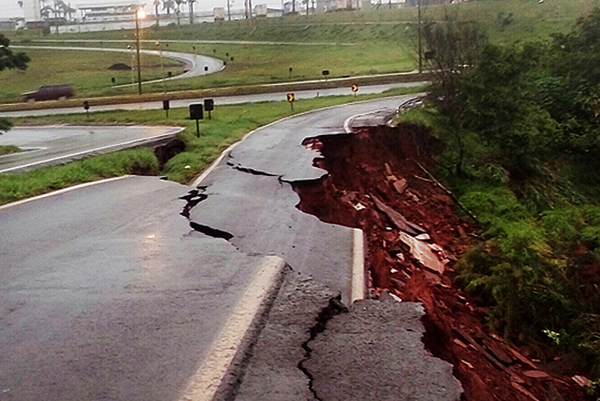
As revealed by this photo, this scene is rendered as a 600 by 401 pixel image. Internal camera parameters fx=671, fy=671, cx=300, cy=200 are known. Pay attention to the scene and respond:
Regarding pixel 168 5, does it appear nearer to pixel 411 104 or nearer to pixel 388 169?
pixel 411 104

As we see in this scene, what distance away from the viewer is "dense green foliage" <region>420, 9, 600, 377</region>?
10.6m

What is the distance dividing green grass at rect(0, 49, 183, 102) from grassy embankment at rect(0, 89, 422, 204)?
66.7ft

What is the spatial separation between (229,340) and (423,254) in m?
7.73

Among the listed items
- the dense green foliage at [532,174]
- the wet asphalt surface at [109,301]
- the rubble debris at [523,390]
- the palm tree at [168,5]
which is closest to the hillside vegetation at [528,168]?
the dense green foliage at [532,174]

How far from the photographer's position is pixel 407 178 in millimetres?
19750

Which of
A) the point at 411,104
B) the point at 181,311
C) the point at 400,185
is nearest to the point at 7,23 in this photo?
the point at 411,104

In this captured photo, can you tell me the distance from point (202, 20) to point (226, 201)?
80539 mm

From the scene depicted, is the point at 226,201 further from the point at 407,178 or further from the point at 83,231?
the point at 407,178

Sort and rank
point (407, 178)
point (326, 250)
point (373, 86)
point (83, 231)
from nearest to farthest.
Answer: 1. point (326, 250)
2. point (83, 231)
3. point (407, 178)
4. point (373, 86)

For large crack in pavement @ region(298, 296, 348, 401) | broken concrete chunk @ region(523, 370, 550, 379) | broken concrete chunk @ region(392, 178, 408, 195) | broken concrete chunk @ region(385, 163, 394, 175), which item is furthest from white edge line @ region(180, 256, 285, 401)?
broken concrete chunk @ region(385, 163, 394, 175)

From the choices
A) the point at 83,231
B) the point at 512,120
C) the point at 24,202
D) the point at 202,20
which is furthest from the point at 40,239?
the point at 202,20

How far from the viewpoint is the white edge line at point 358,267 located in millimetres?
6421

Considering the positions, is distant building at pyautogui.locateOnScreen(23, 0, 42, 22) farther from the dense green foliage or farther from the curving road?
the dense green foliage

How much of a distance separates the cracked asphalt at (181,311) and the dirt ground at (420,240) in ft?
1.90
